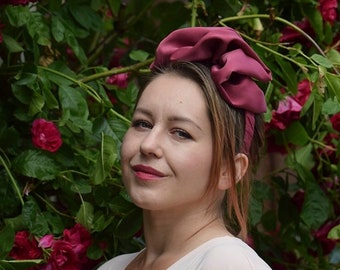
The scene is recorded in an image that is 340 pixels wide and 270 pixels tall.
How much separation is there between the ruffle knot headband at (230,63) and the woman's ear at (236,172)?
0.02 metres

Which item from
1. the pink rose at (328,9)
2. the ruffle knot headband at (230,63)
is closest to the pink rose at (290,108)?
the pink rose at (328,9)

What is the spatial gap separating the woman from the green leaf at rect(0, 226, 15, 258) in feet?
1.09

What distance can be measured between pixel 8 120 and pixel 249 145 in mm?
816

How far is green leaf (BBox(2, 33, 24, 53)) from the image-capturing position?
241 cm

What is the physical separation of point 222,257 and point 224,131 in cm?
23

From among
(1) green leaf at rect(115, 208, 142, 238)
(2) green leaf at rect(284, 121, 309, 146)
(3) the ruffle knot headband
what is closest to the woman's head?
(3) the ruffle knot headband

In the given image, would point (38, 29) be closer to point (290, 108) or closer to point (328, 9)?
point (290, 108)

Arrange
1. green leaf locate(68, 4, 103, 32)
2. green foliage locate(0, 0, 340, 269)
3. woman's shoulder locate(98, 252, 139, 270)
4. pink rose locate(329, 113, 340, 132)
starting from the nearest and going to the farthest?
woman's shoulder locate(98, 252, 139, 270)
green foliage locate(0, 0, 340, 269)
pink rose locate(329, 113, 340, 132)
green leaf locate(68, 4, 103, 32)

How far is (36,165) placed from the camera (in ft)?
7.48

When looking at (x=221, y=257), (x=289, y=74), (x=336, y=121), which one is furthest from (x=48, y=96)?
(x=221, y=257)

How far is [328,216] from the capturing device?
104 inches

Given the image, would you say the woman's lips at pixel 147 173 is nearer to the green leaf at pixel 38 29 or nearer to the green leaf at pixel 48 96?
the green leaf at pixel 48 96

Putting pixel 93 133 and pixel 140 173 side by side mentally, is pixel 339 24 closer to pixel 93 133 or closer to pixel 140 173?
pixel 93 133

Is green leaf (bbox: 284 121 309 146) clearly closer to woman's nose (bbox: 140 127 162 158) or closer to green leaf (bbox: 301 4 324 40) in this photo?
green leaf (bbox: 301 4 324 40)
